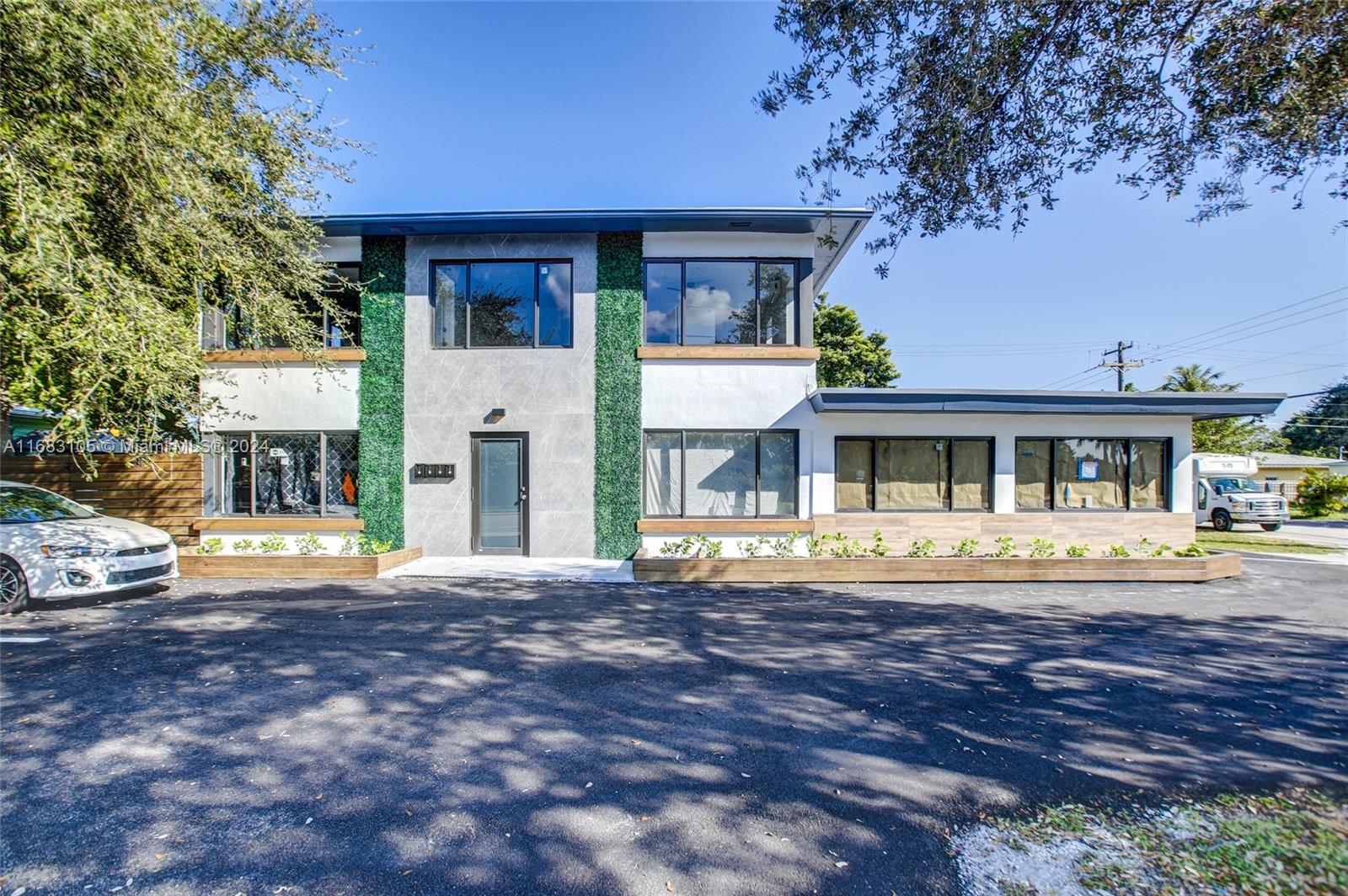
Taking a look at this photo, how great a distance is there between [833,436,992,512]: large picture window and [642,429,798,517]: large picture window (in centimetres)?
103

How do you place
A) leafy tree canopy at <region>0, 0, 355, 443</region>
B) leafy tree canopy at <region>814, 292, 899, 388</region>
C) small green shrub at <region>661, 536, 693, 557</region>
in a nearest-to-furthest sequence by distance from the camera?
leafy tree canopy at <region>0, 0, 355, 443</region> → small green shrub at <region>661, 536, 693, 557</region> → leafy tree canopy at <region>814, 292, 899, 388</region>

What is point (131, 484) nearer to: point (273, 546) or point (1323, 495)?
point (273, 546)

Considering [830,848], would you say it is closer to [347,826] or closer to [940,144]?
[347,826]

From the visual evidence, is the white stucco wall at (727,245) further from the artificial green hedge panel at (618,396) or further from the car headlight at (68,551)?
the car headlight at (68,551)

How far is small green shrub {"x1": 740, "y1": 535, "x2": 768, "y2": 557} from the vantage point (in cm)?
1063

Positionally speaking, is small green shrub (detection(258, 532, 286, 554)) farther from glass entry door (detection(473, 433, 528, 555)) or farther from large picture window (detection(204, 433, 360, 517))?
glass entry door (detection(473, 433, 528, 555))

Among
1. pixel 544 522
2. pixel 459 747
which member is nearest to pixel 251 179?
pixel 544 522

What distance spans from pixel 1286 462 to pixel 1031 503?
120 ft

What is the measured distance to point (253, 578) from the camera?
9562 millimetres

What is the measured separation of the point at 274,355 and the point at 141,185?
4.58 m

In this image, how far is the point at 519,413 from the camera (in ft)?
36.4

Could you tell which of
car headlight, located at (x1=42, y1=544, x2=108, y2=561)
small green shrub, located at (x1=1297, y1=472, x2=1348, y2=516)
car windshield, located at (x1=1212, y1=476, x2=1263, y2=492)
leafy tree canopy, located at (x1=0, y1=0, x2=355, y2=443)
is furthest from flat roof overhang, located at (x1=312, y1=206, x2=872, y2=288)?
small green shrub, located at (x1=1297, y1=472, x2=1348, y2=516)

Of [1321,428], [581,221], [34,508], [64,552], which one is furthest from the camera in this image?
[1321,428]

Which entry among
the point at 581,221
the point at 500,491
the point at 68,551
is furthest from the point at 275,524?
the point at 581,221
